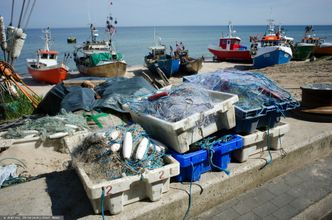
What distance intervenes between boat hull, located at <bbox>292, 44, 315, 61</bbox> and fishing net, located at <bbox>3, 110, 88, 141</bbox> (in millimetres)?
23678

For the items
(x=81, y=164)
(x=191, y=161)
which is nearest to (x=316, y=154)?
(x=191, y=161)

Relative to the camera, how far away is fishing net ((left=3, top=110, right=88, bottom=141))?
5254 mm

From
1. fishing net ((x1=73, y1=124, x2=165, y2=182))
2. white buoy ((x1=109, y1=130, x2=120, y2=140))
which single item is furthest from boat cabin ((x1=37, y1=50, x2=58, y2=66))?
white buoy ((x1=109, y1=130, x2=120, y2=140))

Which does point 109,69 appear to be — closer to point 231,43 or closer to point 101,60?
point 101,60

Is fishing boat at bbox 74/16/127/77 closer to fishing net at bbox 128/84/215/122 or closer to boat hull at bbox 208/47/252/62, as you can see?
boat hull at bbox 208/47/252/62

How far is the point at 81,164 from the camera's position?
2939 millimetres

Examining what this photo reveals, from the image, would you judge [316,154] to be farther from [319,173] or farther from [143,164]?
[143,164]

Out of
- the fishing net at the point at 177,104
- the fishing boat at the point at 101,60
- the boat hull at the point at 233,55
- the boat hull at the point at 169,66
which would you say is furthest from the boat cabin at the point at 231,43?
the fishing net at the point at 177,104

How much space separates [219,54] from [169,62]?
430 inches

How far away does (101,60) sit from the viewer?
69.1 ft

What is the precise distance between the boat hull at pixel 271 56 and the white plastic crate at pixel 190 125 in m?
19.6

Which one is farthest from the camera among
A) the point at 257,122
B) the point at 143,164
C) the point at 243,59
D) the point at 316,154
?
the point at 243,59

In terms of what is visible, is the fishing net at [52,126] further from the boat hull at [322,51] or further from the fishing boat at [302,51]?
the boat hull at [322,51]

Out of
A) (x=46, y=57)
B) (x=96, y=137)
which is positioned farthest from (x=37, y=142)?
(x=46, y=57)
